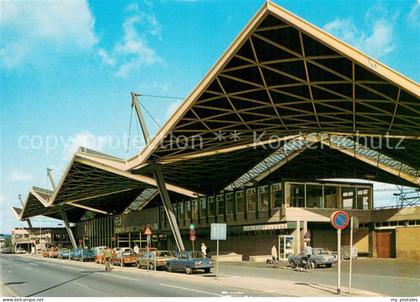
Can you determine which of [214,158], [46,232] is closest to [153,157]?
[214,158]

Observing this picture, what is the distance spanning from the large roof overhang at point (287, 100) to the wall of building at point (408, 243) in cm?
682

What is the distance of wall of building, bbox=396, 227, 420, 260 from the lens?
4762 centimetres

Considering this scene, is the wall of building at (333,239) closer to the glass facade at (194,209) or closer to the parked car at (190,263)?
the glass facade at (194,209)

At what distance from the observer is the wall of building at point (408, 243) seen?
47625 mm

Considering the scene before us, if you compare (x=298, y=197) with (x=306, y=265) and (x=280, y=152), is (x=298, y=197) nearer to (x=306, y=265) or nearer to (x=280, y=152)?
(x=280, y=152)

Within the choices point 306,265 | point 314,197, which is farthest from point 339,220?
point 314,197

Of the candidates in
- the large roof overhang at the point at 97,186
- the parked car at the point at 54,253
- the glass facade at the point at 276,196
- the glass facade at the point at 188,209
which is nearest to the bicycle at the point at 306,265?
the glass facade at the point at 276,196

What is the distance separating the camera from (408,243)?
1914 inches

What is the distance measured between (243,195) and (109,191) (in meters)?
27.7

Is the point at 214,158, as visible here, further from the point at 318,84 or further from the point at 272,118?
the point at 318,84

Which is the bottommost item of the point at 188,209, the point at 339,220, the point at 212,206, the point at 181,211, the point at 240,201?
the point at 181,211

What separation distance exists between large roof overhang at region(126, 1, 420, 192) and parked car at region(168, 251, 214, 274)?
1027 centimetres

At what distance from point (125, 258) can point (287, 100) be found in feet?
70.0

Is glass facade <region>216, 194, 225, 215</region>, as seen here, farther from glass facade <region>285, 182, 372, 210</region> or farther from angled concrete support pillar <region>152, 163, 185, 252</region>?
glass facade <region>285, 182, 372, 210</region>
